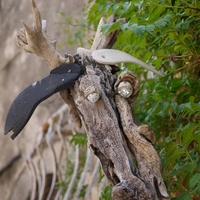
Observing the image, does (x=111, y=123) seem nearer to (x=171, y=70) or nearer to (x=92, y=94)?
(x=92, y=94)

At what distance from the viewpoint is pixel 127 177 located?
2.74 ft

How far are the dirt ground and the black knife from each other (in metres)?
1.97

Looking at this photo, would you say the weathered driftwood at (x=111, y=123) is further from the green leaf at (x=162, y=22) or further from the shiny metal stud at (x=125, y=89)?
the green leaf at (x=162, y=22)

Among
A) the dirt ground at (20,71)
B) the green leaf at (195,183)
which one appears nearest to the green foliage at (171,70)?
the green leaf at (195,183)

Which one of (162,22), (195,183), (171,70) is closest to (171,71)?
(171,70)

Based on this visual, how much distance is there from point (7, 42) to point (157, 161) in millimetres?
2934

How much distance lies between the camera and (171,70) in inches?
51.2


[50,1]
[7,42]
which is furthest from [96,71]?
[7,42]

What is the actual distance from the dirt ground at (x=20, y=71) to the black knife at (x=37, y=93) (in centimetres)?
197

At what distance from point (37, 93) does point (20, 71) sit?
256 centimetres

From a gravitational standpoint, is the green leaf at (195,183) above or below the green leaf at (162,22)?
below

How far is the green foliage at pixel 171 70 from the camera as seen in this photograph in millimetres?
983

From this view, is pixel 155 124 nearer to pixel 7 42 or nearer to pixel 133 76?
pixel 133 76

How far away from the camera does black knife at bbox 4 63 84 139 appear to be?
0.88 meters
